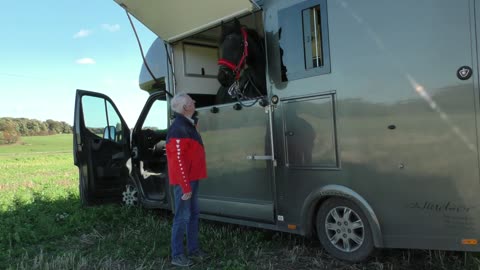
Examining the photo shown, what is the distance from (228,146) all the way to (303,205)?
48.3 inches

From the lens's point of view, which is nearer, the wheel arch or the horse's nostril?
the wheel arch

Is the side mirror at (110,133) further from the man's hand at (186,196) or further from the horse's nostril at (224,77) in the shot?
the man's hand at (186,196)

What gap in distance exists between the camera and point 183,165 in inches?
165

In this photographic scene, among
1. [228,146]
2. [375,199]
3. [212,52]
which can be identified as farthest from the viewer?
[212,52]

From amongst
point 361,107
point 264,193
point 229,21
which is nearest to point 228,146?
point 264,193

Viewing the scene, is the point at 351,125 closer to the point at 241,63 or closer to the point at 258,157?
the point at 258,157

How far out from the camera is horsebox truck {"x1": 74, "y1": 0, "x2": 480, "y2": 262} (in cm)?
329

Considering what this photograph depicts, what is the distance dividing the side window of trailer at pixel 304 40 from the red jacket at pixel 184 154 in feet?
3.59

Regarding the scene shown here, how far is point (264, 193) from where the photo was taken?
4.64 metres

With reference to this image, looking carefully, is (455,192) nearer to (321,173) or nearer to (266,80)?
(321,173)

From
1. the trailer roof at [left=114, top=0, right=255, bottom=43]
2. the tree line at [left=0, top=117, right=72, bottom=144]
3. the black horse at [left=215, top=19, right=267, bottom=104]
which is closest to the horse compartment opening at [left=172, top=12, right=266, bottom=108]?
the trailer roof at [left=114, top=0, right=255, bottom=43]

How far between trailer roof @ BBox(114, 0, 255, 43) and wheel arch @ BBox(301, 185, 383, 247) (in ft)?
6.80

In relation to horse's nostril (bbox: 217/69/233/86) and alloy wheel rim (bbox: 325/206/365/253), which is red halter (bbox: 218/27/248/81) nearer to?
horse's nostril (bbox: 217/69/233/86)

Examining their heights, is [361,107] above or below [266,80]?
below
